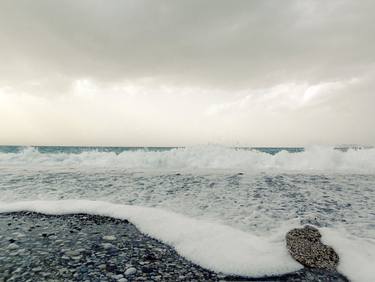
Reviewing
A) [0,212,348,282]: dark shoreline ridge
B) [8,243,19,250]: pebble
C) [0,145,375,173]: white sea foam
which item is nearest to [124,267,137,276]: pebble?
[0,212,348,282]: dark shoreline ridge

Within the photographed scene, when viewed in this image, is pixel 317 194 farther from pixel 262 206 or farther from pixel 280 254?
pixel 280 254

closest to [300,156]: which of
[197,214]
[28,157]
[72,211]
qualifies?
[197,214]

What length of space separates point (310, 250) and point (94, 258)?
2.67 metres

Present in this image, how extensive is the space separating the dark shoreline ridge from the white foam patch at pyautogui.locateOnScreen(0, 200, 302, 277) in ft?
0.51

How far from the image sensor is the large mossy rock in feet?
11.3

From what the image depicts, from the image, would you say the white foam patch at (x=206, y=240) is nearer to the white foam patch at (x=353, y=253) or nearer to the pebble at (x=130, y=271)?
the white foam patch at (x=353, y=253)

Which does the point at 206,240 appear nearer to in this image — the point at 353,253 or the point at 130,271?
the point at 130,271

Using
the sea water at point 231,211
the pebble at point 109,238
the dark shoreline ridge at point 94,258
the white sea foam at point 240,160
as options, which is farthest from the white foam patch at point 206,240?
the white sea foam at point 240,160

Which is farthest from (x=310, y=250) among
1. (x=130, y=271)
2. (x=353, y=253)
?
(x=130, y=271)

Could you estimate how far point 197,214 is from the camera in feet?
18.7

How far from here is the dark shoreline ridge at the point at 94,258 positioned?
3037 mm

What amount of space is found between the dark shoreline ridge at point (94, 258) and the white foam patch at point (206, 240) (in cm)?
16

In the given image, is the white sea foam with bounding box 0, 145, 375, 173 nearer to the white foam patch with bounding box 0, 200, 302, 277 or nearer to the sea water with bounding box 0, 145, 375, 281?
the sea water with bounding box 0, 145, 375, 281

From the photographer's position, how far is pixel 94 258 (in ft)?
11.3
